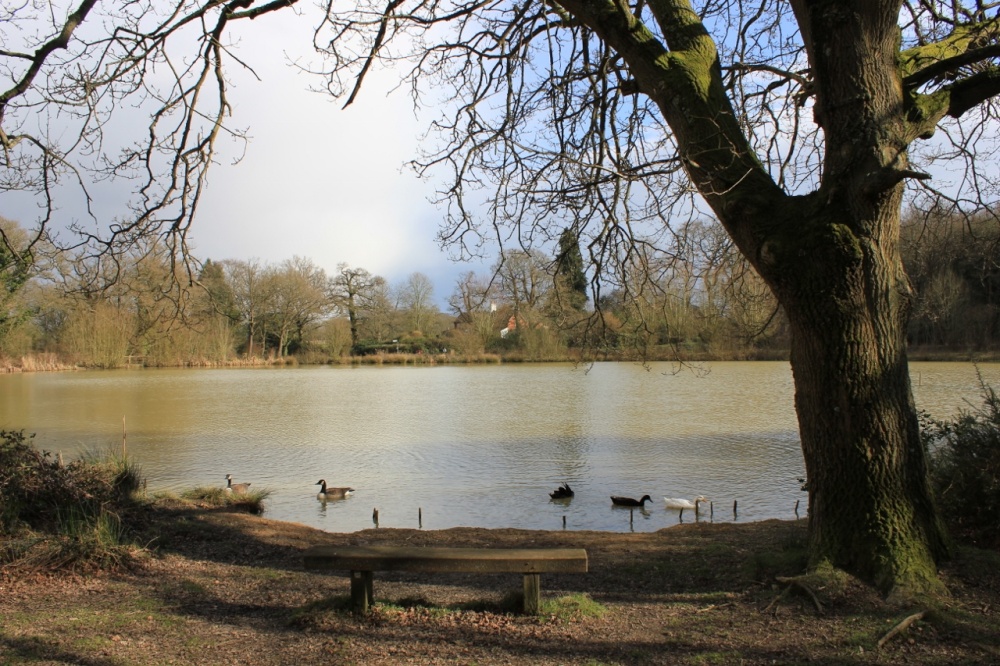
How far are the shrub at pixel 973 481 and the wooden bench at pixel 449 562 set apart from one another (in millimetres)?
2967

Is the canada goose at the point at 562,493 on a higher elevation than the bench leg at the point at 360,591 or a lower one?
lower

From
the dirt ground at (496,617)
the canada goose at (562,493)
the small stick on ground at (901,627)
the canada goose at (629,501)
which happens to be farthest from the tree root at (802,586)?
the canada goose at (562,493)

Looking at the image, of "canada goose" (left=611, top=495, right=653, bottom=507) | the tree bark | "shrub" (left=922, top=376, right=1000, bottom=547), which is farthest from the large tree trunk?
"canada goose" (left=611, top=495, right=653, bottom=507)

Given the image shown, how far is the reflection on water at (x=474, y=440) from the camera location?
9664 millimetres

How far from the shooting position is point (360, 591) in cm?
359

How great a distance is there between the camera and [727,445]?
13875 millimetres

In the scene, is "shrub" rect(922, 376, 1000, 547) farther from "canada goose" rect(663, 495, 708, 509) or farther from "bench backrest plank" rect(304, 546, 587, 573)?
"canada goose" rect(663, 495, 708, 509)

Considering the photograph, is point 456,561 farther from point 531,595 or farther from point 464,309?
point 464,309

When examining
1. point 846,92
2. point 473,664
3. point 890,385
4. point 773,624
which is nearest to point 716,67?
point 846,92

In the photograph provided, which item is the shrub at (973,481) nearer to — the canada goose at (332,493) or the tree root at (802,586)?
the tree root at (802,586)

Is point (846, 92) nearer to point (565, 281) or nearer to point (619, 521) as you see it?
point (565, 281)

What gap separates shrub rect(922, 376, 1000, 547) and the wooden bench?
9.74 ft

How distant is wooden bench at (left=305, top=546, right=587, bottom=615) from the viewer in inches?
134

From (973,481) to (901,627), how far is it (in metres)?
2.19
